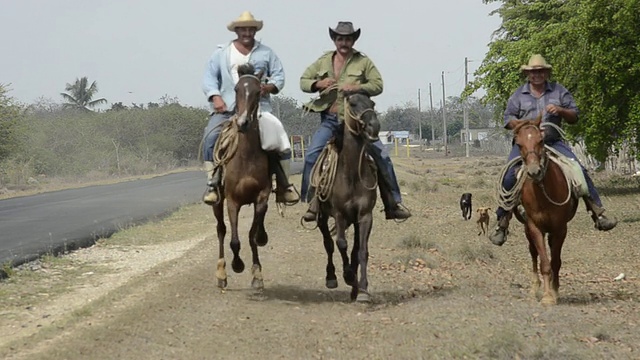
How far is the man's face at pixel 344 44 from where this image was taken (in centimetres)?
1116

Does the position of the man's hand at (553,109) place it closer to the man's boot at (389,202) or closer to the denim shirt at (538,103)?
the denim shirt at (538,103)

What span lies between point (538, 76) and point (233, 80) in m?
3.63

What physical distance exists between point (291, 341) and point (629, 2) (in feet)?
52.5

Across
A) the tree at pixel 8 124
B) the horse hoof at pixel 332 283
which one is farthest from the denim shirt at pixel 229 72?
the tree at pixel 8 124

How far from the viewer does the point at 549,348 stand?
7.09 metres

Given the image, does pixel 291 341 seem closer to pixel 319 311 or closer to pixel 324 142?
pixel 319 311

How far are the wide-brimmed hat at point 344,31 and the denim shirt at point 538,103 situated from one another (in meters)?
2.01

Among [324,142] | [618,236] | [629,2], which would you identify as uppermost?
[629,2]

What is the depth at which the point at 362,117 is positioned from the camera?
10.4 metres

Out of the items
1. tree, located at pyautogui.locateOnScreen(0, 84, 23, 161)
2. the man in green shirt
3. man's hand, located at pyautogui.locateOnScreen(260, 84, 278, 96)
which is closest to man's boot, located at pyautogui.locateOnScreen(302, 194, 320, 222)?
the man in green shirt

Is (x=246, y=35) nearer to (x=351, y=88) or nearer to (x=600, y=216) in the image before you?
(x=351, y=88)

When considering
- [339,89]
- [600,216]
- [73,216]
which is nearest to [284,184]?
[339,89]

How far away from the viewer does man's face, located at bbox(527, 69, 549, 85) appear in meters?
11.4

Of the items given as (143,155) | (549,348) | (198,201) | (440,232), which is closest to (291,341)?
(549,348)
